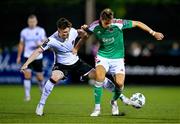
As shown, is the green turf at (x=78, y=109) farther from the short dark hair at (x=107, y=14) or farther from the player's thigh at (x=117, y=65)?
the short dark hair at (x=107, y=14)

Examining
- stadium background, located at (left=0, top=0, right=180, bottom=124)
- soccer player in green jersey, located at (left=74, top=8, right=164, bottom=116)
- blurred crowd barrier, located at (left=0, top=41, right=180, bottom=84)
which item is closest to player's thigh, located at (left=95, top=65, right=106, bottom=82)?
soccer player in green jersey, located at (left=74, top=8, right=164, bottom=116)

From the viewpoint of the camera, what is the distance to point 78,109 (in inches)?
659

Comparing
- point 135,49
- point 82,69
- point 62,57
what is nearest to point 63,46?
point 62,57

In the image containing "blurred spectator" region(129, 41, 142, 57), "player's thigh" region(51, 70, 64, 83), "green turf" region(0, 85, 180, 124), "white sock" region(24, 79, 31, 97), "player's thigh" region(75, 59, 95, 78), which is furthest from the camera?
"blurred spectator" region(129, 41, 142, 57)

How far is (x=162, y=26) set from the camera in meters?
30.7

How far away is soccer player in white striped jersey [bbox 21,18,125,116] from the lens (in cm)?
1512

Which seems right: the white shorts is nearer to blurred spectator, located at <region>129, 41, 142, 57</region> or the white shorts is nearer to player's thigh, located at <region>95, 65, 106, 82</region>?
player's thigh, located at <region>95, 65, 106, 82</region>

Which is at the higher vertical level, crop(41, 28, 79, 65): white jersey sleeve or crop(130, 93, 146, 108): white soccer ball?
crop(41, 28, 79, 65): white jersey sleeve

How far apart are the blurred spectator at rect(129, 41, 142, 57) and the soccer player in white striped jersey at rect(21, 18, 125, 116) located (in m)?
13.3

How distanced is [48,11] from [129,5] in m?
4.02

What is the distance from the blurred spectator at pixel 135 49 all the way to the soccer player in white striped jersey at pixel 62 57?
1331 centimetres

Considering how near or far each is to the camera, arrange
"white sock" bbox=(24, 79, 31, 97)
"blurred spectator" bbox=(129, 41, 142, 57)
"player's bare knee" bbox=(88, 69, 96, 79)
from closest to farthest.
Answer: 1. "player's bare knee" bbox=(88, 69, 96, 79)
2. "white sock" bbox=(24, 79, 31, 97)
3. "blurred spectator" bbox=(129, 41, 142, 57)

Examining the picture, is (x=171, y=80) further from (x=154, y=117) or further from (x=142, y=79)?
(x=154, y=117)

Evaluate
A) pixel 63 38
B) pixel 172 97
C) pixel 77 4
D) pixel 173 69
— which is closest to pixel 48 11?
pixel 77 4
